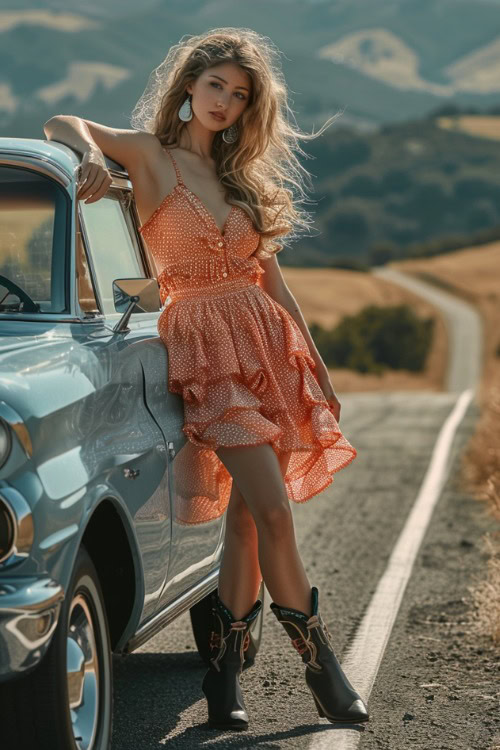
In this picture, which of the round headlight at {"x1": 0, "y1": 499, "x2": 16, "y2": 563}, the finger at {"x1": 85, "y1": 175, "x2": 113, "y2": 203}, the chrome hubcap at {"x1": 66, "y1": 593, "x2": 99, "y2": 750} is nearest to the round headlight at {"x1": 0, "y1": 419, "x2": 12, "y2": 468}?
the round headlight at {"x1": 0, "y1": 499, "x2": 16, "y2": 563}

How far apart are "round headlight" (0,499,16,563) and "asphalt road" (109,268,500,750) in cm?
140

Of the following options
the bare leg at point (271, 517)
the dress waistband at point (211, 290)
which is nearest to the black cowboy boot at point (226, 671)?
the bare leg at point (271, 517)

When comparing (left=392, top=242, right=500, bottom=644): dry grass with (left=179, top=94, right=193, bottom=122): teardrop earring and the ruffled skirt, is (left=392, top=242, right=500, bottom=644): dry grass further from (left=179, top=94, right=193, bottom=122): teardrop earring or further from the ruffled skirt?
(left=179, top=94, right=193, bottom=122): teardrop earring

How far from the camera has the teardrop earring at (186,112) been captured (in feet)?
15.8

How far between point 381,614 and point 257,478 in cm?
240

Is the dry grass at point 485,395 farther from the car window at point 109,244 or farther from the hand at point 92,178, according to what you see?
the hand at point 92,178

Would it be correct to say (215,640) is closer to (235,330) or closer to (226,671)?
(226,671)

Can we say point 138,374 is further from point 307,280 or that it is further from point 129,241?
point 307,280

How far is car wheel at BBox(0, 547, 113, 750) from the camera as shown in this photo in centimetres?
334

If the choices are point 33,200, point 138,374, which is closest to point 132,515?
point 138,374

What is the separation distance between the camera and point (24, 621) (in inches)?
122

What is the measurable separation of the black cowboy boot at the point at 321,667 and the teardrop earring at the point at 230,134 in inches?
66.4

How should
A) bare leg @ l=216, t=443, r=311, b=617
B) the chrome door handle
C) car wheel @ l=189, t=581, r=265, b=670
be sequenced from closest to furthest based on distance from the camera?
the chrome door handle < bare leg @ l=216, t=443, r=311, b=617 < car wheel @ l=189, t=581, r=265, b=670

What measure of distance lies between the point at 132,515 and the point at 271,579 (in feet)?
2.49
